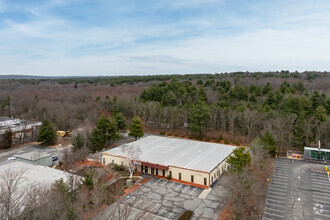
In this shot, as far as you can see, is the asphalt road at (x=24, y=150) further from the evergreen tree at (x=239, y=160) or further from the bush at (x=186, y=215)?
the evergreen tree at (x=239, y=160)

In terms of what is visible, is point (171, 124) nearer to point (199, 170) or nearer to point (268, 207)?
point (199, 170)

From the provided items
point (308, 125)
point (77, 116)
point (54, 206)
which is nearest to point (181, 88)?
point (77, 116)

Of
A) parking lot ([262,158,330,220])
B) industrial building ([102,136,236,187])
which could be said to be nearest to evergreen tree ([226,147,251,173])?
industrial building ([102,136,236,187])

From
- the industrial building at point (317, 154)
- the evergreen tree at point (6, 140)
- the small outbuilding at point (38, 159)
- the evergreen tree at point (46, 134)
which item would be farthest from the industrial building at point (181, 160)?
the evergreen tree at point (6, 140)

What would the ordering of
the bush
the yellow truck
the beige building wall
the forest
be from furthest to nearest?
the yellow truck → the forest → the beige building wall → the bush

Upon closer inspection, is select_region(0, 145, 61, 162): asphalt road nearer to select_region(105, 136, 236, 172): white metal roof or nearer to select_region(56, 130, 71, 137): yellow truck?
select_region(56, 130, 71, 137): yellow truck

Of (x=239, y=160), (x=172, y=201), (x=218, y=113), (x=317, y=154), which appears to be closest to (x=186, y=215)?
(x=172, y=201)

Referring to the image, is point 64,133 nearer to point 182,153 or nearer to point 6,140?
point 6,140

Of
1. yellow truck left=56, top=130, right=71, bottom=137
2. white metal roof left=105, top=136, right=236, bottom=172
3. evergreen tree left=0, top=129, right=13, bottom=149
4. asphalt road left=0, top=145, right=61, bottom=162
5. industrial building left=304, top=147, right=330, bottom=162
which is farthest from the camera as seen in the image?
yellow truck left=56, top=130, right=71, bottom=137
